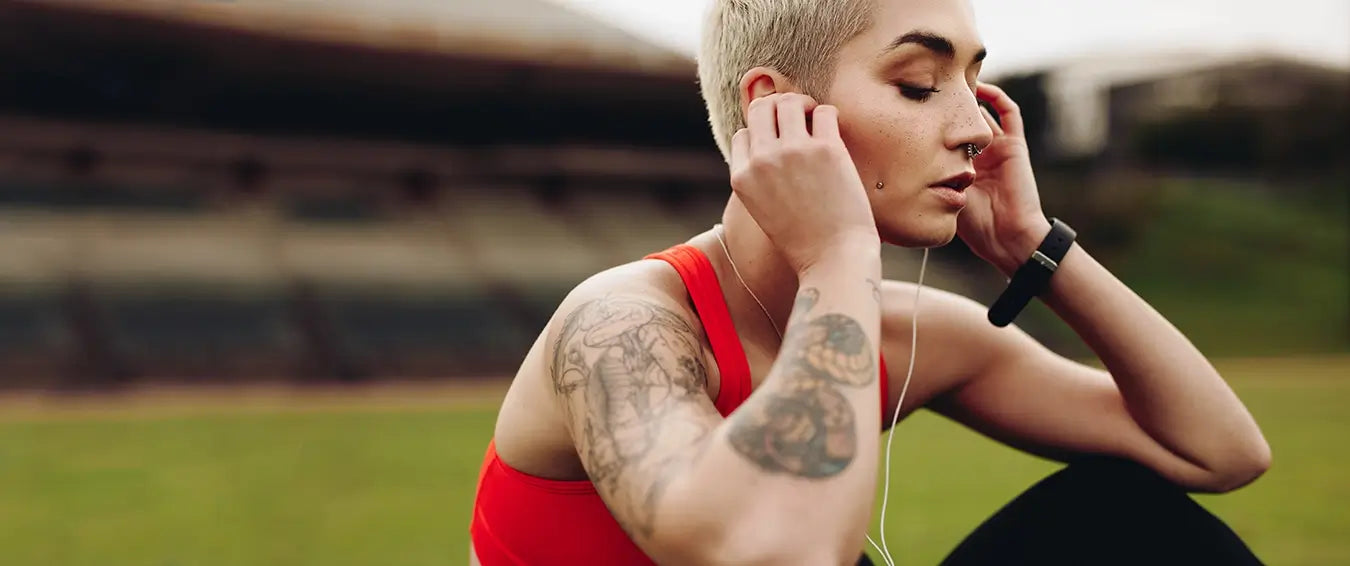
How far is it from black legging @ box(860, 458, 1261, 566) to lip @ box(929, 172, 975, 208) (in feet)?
2.17

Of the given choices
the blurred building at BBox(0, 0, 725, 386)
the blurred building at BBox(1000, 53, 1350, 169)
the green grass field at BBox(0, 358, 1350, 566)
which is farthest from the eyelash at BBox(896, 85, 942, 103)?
the blurred building at BBox(1000, 53, 1350, 169)

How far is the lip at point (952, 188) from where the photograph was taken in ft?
5.97

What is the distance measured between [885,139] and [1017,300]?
702 mm

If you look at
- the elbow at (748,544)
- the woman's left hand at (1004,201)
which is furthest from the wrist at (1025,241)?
the elbow at (748,544)

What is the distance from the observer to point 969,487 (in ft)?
22.6

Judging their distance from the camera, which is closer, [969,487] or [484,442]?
[969,487]

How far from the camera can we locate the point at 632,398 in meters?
1.47

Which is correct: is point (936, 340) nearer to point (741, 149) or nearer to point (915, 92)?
point (915, 92)

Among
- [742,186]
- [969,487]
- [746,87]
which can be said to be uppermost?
[746,87]

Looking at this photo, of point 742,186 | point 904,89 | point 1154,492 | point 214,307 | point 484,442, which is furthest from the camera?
point 214,307

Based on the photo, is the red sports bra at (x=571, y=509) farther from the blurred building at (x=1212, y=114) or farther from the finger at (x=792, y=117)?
the blurred building at (x=1212, y=114)

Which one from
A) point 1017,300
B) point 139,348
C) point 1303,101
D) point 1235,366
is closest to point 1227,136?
point 1303,101

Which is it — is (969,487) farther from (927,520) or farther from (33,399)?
(33,399)

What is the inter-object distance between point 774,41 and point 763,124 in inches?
9.5
